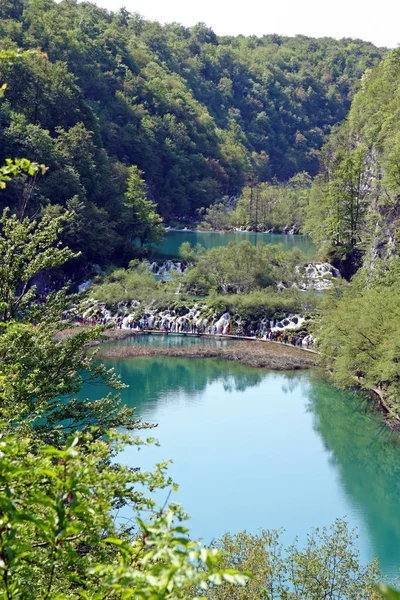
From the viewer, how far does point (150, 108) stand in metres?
83.4

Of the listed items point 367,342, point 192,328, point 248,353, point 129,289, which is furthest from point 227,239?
point 367,342

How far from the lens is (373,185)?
4450cm

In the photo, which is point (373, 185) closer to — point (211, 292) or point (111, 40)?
point (211, 292)

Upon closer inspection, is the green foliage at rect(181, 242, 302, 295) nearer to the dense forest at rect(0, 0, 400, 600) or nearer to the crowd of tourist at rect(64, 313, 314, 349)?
the dense forest at rect(0, 0, 400, 600)

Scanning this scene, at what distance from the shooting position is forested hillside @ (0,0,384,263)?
46.2 m

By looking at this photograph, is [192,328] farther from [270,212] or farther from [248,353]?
[270,212]

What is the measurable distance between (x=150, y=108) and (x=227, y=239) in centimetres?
2638

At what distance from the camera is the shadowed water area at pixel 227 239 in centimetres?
6144

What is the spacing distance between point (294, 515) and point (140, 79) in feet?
247

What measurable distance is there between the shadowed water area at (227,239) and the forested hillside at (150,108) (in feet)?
24.4

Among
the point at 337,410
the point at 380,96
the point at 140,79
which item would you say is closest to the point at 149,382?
the point at 337,410

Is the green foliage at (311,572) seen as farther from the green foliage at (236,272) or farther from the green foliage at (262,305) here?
the green foliage at (236,272)

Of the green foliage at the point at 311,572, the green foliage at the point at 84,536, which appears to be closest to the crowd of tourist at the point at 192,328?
the green foliage at the point at 311,572

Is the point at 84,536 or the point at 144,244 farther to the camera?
the point at 144,244
